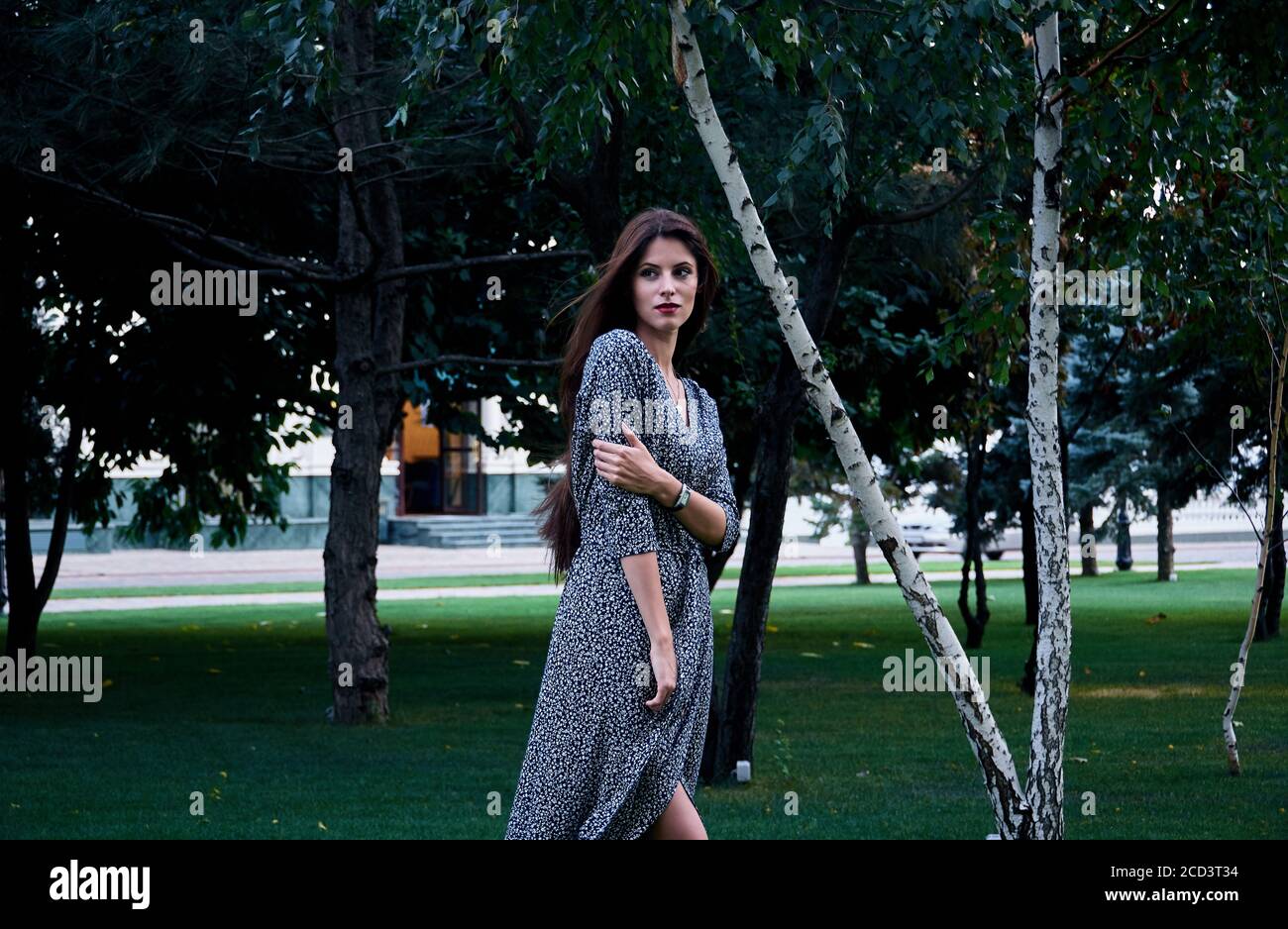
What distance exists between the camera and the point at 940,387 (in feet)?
59.8

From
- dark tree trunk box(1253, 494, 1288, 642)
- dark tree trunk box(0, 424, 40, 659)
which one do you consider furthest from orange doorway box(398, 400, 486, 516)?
dark tree trunk box(0, 424, 40, 659)

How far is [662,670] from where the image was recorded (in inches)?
157

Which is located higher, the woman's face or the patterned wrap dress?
the woman's face

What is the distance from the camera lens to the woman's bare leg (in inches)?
162


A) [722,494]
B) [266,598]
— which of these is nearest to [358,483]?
[722,494]

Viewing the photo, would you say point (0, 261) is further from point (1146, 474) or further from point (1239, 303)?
point (1146, 474)

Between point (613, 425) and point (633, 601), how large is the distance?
0.42m

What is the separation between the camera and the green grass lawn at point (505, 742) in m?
8.45

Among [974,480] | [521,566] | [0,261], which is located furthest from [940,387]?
[521,566]

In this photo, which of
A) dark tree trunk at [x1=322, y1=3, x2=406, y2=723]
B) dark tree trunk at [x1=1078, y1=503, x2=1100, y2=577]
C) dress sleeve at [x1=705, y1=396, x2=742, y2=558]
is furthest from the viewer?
dark tree trunk at [x1=1078, y1=503, x2=1100, y2=577]

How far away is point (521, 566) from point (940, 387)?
67.1ft

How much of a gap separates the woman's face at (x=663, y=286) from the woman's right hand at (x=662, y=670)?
807 mm

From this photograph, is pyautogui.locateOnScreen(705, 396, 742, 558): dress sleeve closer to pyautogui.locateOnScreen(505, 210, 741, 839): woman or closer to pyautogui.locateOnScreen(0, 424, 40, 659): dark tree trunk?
pyautogui.locateOnScreen(505, 210, 741, 839): woman

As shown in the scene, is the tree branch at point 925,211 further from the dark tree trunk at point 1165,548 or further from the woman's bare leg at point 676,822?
the dark tree trunk at point 1165,548
